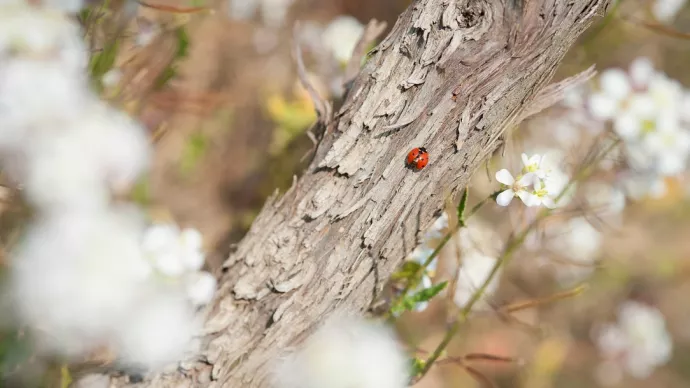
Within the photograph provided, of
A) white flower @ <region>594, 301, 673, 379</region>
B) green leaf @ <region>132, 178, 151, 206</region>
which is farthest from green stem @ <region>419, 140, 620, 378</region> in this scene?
white flower @ <region>594, 301, 673, 379</region>

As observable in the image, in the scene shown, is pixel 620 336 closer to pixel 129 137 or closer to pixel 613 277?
pixel 613 277

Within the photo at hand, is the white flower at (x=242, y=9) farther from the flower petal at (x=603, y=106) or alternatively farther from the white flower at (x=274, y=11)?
the flower petal at (x=603, y=106)

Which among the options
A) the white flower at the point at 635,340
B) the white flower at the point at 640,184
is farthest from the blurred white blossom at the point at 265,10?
the white flower at the point at 635,340

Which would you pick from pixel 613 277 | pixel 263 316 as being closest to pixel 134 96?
pixel 263 316

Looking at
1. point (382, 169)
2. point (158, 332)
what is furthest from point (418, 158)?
point (158, 332)

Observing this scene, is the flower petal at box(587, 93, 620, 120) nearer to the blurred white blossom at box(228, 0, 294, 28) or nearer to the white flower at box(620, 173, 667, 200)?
the white flower at box(620, 173, 667, 200)
